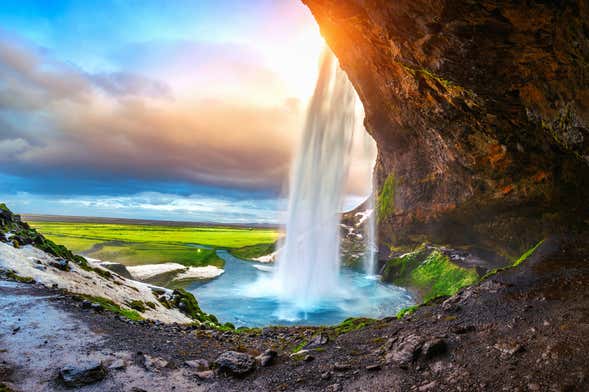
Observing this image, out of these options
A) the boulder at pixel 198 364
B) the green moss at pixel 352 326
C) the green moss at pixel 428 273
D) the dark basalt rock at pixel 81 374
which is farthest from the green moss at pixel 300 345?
the green moss at pixel 428 273

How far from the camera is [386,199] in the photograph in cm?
5059

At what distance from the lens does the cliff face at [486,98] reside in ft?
33.6

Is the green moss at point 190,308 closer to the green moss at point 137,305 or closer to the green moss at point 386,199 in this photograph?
the green moss at point 137,305

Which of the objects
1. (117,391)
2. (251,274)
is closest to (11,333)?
(117,391)

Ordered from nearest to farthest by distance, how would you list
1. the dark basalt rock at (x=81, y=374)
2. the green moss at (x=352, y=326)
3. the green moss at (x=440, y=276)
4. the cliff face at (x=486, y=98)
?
the dark basalt rock at (x=81, y=374)
the cliff face at (x=486, y=98)
the green moss at (x=352, y=326)
the green moss at (x=440, y=276)

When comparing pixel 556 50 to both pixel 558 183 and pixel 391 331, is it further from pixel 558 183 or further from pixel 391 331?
pixel 558 183

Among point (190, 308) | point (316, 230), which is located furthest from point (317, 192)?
point (190, 308)

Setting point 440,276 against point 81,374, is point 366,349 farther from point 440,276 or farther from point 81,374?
point 440,276

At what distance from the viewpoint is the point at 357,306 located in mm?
32688

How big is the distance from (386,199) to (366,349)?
42.3 m

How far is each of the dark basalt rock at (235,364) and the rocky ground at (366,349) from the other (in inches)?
1.2

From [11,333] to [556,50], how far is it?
20789mm

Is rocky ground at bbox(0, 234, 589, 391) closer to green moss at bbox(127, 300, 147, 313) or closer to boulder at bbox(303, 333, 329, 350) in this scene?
boulder at bbox(303, 333, 329, 350)

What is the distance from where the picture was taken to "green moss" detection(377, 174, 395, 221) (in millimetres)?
48094
